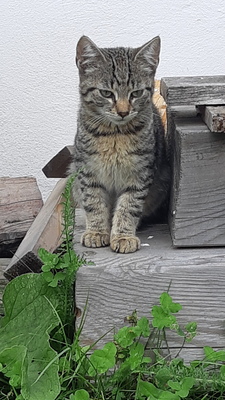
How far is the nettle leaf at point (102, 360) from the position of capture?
1778mm

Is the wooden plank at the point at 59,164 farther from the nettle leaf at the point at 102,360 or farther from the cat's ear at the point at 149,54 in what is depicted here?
the nettle leaf at the point at 102,360

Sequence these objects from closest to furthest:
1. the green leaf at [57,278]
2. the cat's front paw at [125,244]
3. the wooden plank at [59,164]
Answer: the green leaf at [57,278] < the cat's front paw at [125,244] < the wooden plank at [59,164]

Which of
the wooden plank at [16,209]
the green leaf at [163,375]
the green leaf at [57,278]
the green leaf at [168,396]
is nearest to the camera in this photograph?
the green leaf at [168,396]

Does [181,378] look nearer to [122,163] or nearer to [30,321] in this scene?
[30,321]

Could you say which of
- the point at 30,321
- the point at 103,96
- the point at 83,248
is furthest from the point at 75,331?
the point at 103,96

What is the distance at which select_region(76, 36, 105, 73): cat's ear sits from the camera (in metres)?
2.20

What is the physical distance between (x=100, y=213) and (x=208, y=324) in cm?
58

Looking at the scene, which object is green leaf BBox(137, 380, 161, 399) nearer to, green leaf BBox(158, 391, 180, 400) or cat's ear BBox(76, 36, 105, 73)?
green leaf BBox(158, 391, 180, 400)

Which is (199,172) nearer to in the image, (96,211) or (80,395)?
(96,211)

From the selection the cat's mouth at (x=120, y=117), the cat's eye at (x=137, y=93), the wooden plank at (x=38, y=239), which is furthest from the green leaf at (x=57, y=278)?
the cat's eye at (x=137, y=93)

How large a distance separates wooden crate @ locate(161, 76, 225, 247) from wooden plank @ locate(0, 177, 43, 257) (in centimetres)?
79

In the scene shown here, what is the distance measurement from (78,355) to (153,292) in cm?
32

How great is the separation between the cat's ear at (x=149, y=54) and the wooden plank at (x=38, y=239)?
0.68 m

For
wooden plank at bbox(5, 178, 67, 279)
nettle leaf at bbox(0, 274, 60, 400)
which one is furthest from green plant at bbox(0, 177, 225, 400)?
wooden plank at bbox(5, 178, 67, 279)
